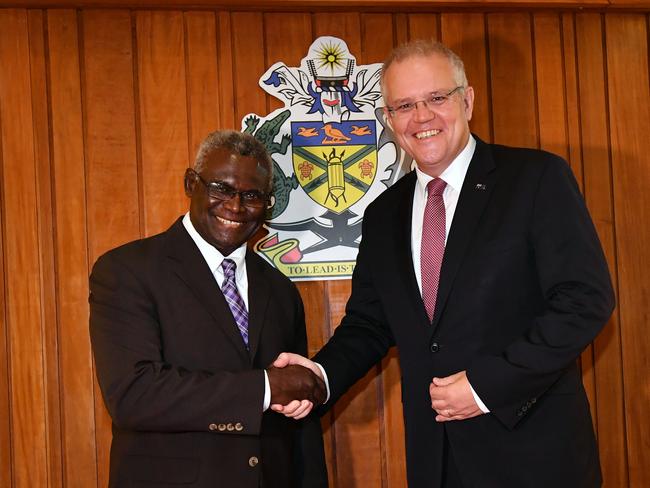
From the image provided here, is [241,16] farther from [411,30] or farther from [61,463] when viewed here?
[61,463]

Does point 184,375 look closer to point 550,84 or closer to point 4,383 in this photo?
point 4,383

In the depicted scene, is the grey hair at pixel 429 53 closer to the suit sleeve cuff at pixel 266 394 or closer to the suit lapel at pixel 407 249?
the suit lapel at pixel 407 249

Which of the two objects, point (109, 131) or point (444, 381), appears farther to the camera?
point (109, 131)

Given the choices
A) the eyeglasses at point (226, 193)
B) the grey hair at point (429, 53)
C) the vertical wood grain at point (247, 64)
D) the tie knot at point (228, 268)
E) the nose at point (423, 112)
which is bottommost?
the tie knot at point (228, 268)

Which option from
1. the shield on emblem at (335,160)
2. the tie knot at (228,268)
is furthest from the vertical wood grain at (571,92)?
the tie knot at (228,268)

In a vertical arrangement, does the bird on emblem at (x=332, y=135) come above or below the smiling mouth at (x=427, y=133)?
above

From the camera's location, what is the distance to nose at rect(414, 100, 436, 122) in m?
2.47

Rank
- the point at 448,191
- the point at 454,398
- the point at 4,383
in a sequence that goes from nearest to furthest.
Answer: the point at 454,398, the point at 448,191, the point at 4,383

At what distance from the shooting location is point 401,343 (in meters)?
2.50

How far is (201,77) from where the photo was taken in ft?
10.4

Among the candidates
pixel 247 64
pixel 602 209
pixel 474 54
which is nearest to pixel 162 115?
pixel 247 64

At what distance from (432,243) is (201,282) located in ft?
2.47

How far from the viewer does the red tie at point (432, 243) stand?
2406 mm

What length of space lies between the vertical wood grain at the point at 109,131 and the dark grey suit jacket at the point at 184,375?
61cm
